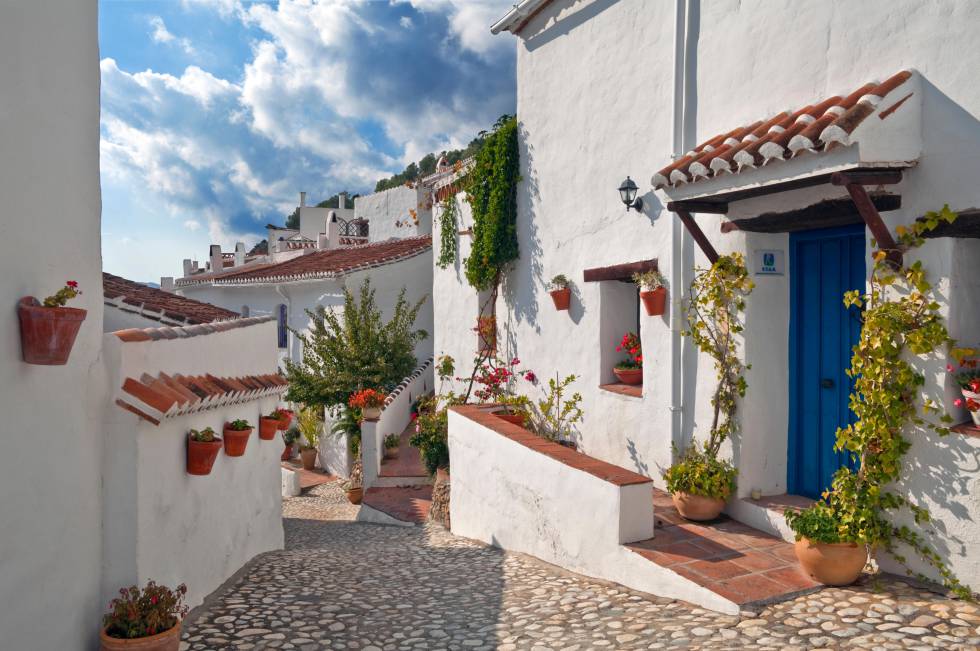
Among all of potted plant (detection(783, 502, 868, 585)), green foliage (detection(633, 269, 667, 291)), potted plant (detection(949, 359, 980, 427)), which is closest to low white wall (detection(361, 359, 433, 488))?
green foliage (detection(633, 269, 667, 291))

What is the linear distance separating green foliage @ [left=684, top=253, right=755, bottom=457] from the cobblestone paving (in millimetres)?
1743

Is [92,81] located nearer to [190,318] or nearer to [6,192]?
[6,192]

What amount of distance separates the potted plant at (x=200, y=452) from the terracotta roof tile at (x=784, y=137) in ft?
13.4

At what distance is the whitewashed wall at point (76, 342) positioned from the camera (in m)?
3.52

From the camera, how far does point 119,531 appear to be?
4457 millimetres

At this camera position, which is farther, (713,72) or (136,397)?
(713,72)

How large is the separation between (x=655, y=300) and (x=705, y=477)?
6.02 ft

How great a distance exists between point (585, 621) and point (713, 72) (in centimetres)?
472

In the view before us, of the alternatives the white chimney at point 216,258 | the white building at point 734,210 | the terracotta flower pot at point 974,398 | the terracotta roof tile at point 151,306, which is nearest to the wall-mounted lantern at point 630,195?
the white building at point 734,210

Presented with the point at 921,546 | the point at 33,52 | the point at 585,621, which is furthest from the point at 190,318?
the point at 921,546

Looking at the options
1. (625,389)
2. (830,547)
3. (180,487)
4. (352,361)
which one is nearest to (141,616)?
(180,487)

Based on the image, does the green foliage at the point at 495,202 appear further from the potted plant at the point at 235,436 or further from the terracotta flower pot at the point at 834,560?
the terracotta flower pot at the point at 834,560

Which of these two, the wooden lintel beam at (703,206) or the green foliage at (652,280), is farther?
the green foliage at (652,280)

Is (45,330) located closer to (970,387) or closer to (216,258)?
(970,387)
